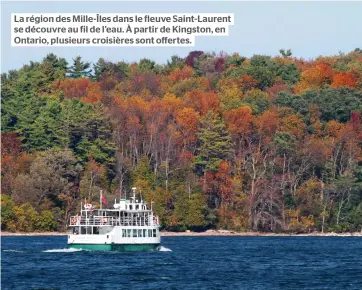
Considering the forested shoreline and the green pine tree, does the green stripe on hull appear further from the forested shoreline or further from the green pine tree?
the green pine tree

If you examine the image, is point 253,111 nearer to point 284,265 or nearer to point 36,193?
point 36,193

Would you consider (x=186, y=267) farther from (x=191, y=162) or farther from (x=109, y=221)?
(x=191, y=162)

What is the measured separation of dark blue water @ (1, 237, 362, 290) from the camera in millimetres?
92312

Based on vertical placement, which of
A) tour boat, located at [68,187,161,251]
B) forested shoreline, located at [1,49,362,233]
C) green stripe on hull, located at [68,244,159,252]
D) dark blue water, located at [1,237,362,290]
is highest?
forested shoreline, located at [1,49,362,233]

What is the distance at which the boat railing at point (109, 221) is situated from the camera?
4628 inches

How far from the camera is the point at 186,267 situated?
348ft

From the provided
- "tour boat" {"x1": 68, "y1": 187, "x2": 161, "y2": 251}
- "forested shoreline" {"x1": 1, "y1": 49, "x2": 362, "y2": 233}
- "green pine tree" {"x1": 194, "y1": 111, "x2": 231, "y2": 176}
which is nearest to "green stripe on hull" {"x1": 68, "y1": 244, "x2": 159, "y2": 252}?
"tour boat" {"x1": 68, "y1": 187, "x2": 161, "y2": 251}

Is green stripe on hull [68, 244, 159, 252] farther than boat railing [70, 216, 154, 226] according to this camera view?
No

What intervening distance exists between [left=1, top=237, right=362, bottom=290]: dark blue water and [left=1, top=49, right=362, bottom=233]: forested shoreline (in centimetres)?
2940

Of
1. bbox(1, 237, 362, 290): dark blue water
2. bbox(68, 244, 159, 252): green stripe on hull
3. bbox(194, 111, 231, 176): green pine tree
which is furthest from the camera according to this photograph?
bbox(194, 111, 231, 176): green pine tree

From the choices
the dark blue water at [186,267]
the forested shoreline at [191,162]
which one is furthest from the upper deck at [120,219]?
the forested shoreline at [191,162]

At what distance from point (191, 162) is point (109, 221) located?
207 ft

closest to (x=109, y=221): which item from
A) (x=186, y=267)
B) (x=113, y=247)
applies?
(x=113, y=247)

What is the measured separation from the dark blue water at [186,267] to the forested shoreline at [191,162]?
96.5 ft
